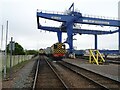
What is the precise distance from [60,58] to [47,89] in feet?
107

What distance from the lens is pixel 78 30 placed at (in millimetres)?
61094

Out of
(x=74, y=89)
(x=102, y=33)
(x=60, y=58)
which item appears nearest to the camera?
(x=74, y=89)

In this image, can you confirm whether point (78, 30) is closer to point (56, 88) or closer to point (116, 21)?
point (116, 21)

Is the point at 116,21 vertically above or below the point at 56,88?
above

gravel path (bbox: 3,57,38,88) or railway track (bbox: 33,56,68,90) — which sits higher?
railway track (bbox: 33,56,68,90)

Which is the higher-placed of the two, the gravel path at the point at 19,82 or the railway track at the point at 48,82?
the railway track at the point at 48,82

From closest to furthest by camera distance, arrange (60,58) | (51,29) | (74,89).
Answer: (74,89) → (60,58) → (51,29)

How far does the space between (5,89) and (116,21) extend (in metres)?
40.5

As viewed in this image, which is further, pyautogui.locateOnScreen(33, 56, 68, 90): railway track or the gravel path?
the gravel path

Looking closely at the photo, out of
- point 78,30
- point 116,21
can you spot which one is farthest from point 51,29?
point 116,21

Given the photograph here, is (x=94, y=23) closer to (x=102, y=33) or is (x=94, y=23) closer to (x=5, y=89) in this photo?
(x=102, y=33)

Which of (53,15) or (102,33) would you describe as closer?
(53,15)

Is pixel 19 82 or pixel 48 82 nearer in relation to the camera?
pixel 48 82

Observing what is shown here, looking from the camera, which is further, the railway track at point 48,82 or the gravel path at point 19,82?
the gravel path at point 19,82
